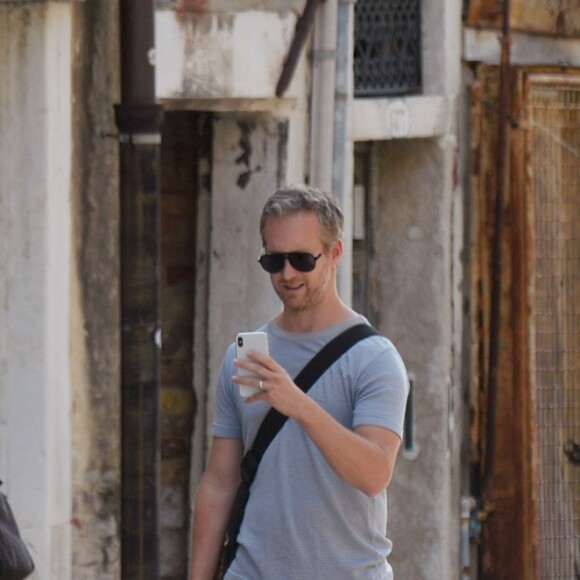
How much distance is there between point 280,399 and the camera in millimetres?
4227

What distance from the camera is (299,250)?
14.6ft

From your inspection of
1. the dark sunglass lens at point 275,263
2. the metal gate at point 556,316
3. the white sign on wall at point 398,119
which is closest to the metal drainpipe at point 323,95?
the white sign on wall at point 398,119

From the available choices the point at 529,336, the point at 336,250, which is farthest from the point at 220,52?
the point at 336,250

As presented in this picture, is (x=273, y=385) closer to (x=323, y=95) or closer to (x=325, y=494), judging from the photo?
(x=325, y=494)

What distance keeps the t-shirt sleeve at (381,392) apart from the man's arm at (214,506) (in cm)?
40

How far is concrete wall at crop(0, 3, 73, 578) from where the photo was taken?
6.38 meters

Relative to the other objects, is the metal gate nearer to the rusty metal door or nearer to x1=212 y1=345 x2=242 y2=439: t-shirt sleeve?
the rusty metal door

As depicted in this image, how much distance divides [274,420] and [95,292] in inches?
93.1

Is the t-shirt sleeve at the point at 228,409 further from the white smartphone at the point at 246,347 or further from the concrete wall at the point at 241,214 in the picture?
the concrete wall at the point at 241,214

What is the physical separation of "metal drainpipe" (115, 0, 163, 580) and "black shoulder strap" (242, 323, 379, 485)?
2.35m

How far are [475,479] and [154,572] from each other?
9.69ft

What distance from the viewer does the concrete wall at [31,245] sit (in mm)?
6375

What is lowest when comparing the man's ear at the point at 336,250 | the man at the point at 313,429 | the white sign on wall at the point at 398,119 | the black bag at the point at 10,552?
the black bag at the point at 10,552

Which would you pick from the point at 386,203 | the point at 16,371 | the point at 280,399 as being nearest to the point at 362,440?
the point at 280,399
